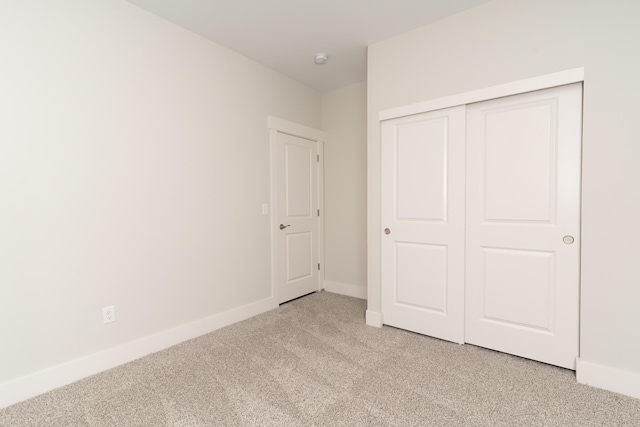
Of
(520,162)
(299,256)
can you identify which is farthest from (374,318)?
(520,162)

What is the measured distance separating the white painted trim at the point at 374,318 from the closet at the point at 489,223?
0.06 metres

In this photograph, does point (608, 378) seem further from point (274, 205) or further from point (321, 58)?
point (321, 58)

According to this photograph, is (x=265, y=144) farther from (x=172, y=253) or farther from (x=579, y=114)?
(x=579, y=114)

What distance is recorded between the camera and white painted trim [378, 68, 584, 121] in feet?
6.46

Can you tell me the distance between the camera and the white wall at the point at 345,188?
3736mm

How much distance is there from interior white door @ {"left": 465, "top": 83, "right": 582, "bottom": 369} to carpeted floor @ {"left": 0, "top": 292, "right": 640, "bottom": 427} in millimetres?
223

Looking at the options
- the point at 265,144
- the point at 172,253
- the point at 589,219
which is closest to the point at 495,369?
the point at 589,219

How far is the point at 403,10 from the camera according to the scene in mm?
2344

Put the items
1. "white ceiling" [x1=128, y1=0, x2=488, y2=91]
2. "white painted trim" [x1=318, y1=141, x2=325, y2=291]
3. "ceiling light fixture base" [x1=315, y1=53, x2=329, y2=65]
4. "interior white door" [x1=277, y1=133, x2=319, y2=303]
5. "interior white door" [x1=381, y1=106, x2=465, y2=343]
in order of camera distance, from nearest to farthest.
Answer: "white ceiling" [x1=128, y1=0, x2=488, y2=91] < "interior white door" [x1=381, y1=106, x2=465, y2=343] < "ceiling light fixture base" [x1=315, y1=53, x2=329, y2=65] < "interior white door" [x1=277, y1=133, x2=319, y2=303] < "white painted trim" [x1=318, y1=141, x2=325, y2=291]

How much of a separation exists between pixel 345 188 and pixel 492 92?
1.99m

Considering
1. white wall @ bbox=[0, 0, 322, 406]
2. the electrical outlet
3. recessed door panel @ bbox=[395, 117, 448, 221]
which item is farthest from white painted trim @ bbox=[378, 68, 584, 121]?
the electrical outlet

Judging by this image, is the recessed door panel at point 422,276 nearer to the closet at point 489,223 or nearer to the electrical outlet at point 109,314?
the closet at point 489,223

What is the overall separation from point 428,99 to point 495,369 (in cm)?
211

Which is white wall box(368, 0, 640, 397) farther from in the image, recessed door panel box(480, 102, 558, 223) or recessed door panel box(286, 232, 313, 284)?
recessed door panel box(286, 232, 313, 284)
